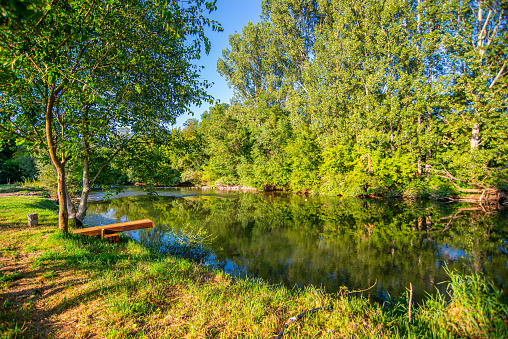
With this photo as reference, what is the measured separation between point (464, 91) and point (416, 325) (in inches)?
832

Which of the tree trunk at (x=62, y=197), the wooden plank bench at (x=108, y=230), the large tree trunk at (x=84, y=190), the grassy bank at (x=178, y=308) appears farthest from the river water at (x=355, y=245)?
the tree trunk at (x=62, y=197)

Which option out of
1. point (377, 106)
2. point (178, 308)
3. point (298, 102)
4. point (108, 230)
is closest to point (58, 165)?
point (108, 230)

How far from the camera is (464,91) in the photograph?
17.6 m

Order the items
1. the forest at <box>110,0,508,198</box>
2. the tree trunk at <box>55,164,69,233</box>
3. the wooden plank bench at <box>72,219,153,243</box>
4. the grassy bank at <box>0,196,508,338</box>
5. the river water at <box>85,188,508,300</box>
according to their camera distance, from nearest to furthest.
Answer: the grassy bank at <box>0,196,508,338</box>, the tree trunk at <box>55,164,69,233</box>, the river water at <box>85,188,508,300</box>, the wooden plank bench at <box>72,219,153,243</box>, the forest at <box>110,0,508,198</box>

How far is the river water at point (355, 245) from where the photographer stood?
6.58 metres

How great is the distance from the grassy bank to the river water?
2161 mm

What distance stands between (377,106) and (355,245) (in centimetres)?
1747

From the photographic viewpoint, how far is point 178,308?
3.53m

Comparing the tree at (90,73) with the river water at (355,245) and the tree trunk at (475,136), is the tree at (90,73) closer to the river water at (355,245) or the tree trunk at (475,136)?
the river water at (355,245)

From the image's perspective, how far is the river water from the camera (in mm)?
6580

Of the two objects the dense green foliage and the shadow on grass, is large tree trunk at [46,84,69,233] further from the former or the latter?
the dense green foliage

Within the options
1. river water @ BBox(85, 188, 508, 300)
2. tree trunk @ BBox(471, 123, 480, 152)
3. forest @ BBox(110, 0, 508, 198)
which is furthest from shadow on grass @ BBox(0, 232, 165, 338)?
tree trunk @ BBox(471, 123, 480, 152)

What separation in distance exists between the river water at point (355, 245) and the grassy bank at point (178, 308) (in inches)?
85.1

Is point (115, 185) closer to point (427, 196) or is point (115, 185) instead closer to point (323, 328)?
point (323, 328)
